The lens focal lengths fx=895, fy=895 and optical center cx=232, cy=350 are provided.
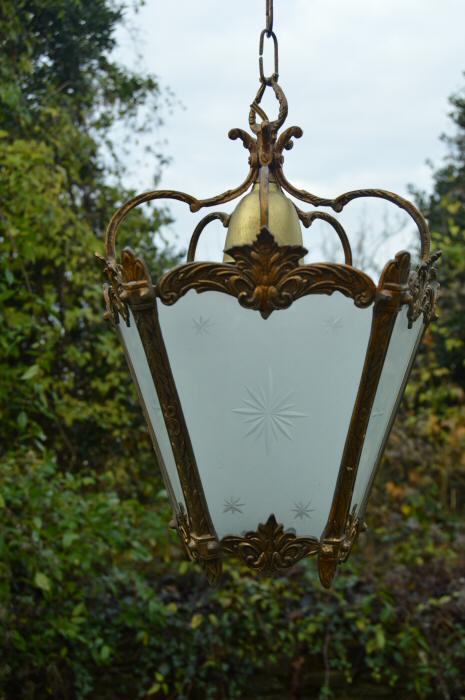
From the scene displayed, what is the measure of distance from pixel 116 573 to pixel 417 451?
5.86ft

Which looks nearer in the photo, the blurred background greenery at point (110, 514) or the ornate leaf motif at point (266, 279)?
the ornate leaf motif at point (266, 279)

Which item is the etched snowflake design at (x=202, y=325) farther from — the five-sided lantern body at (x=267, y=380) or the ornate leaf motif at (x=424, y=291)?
the ornate leaf motif at (x=424, y=291)

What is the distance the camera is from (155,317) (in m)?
0.84

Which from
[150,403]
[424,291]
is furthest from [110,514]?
[424,291]

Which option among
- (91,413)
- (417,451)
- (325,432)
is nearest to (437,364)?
(417,451)

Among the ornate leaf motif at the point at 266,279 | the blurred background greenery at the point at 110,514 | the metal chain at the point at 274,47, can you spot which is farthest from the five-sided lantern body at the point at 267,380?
the blurred background greenery at the point at 110,514

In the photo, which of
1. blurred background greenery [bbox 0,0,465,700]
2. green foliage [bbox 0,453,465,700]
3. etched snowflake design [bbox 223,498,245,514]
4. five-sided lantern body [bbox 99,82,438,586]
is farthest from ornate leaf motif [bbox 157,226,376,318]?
green foliage [bbox 0,453,465,700]

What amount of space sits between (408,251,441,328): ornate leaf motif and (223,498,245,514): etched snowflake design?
248mm

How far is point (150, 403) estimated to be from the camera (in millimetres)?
946

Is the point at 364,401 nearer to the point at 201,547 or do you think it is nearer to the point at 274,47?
the point at 201,547

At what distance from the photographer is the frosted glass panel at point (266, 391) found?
821mm

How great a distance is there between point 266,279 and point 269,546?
27cm

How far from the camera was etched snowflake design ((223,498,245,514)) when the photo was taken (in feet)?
2.89

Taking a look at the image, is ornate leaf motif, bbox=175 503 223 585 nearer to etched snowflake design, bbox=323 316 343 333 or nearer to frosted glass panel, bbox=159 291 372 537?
frosted glass panel, bbox=159 291 372 537
